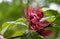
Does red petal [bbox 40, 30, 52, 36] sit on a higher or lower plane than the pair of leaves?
lower

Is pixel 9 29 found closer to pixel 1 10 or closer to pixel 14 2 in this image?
pixel 1 10

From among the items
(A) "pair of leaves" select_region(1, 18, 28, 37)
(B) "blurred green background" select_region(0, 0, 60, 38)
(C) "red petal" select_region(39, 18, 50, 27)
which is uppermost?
(C) "red petal" select_region(39, 18, 50, 27)

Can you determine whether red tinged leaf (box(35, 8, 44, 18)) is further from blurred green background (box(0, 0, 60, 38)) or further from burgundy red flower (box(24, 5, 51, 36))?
blurred green background (box(0, 0, 60, 38))

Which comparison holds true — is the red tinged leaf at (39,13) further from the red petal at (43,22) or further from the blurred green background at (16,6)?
the blurred green background at (16,6)

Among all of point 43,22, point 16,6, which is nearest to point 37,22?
point 43,22

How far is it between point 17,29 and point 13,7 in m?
1.16

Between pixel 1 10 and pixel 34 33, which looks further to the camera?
pixel 1 10

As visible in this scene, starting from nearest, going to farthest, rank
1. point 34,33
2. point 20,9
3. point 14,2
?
point 34,33 < point 20,9 < point 14,2

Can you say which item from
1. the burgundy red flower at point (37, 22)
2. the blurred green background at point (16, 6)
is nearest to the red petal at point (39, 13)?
the burgundy red flower at point (37, 22)

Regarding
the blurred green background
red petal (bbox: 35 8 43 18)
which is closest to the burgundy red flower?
red petal (bbox: 35 8 43 18)

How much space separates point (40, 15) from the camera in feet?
1.78

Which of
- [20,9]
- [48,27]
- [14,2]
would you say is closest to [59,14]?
[48,27]

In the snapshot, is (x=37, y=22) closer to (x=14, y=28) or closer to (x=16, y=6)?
(x=14, y=28)

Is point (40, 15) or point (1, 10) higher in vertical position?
point (40, 15)
